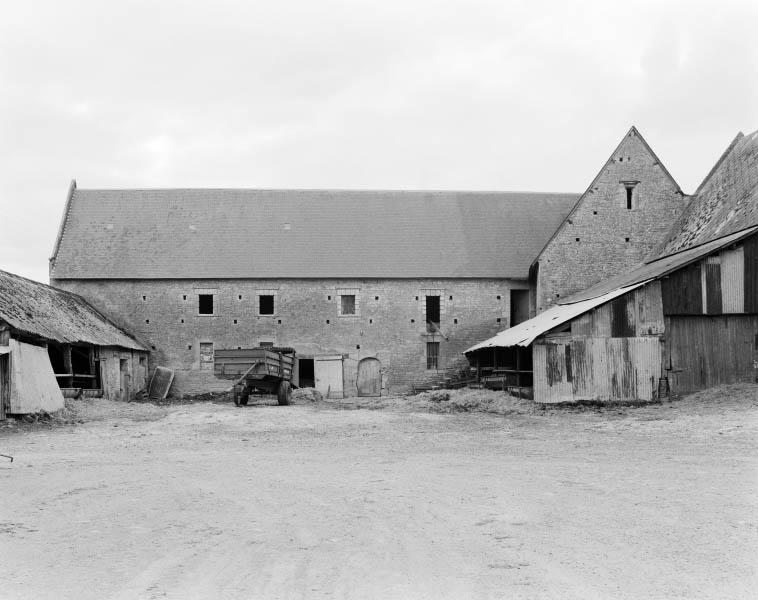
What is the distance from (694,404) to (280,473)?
1212 centimetres

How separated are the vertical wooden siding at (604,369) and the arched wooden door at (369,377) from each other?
1215 cm

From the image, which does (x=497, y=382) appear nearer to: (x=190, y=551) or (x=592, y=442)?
(x=592, y=442)

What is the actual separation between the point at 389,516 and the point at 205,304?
1032 inches

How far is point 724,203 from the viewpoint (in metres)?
27.0

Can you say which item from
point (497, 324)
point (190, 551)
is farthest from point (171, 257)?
point (190, 551)

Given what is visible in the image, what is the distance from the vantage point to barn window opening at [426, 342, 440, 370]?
3359 centimetres

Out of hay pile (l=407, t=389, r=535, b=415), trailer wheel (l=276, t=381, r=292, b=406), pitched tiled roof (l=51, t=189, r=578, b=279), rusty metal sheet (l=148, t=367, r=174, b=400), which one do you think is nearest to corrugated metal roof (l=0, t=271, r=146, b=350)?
rusty metal sheet (l=148, t=367, r=174, b=400)

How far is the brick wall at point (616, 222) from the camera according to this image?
104 feet

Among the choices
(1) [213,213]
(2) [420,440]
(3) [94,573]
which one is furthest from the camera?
(1) [213,213]

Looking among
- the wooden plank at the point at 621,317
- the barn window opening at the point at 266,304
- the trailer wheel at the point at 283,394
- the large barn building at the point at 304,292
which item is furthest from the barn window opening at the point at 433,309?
the wooden plank at the point at 621,317

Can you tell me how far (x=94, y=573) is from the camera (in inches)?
262

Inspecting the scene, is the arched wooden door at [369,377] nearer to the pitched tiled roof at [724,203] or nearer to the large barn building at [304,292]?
the large barn building at [304,292]

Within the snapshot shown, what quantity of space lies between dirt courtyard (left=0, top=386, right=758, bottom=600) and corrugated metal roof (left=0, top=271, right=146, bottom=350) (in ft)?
19.3

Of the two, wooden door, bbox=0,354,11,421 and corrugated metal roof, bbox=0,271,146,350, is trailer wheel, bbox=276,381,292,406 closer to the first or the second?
corrugated metal roof, bbox=0,271,146,350
